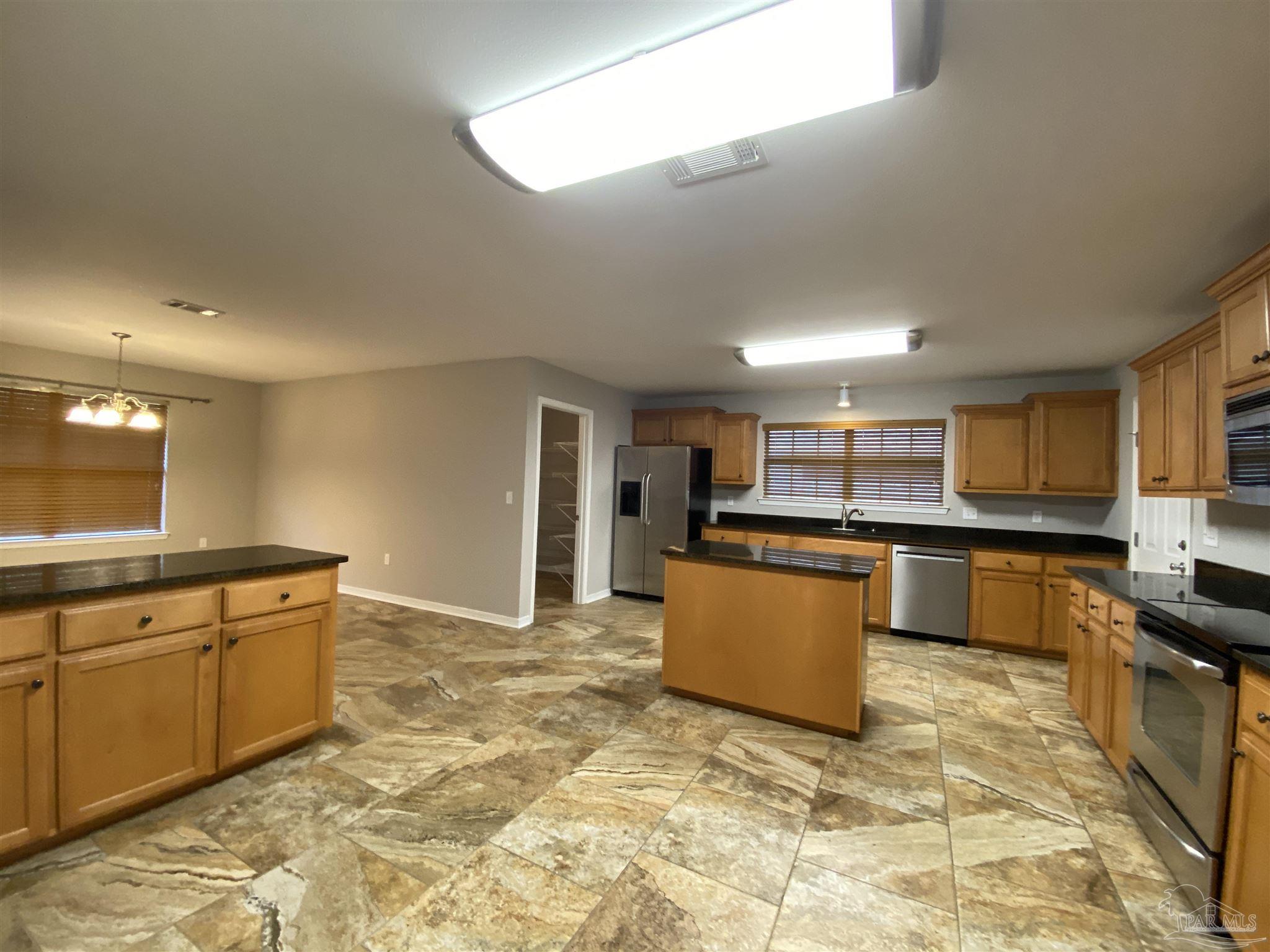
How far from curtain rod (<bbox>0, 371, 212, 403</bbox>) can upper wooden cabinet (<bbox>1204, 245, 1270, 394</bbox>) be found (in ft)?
26.1

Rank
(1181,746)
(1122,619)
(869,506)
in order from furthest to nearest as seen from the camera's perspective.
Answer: (869,506)
(1122,619)
(1181,746)

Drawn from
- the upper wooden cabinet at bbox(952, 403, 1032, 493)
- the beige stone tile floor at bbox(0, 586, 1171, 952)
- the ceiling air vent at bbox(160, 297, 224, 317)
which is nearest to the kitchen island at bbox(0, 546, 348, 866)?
the beige stone tile floor at bbox(0, 586, 1171, 952)

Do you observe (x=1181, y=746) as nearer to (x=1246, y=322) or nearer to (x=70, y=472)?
(x=1246, y=322)

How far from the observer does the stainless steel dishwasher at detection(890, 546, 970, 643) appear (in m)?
4.48

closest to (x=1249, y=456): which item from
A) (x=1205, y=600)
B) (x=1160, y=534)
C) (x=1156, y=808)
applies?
(x=1205, y=600)

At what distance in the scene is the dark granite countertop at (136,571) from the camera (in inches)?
68.4

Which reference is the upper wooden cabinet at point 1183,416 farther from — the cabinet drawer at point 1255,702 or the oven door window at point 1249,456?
the cabinet drawer at point 1255,702

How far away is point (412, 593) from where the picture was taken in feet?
16.8

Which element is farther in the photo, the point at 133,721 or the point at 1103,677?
the point at 1103,677

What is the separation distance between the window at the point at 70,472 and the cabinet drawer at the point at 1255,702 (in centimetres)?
764

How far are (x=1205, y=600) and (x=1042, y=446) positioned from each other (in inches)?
101

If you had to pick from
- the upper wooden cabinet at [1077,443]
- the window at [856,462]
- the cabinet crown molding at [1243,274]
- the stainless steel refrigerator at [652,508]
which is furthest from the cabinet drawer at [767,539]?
the cabinet crown molding at [1243,274]

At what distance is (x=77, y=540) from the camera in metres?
5.05

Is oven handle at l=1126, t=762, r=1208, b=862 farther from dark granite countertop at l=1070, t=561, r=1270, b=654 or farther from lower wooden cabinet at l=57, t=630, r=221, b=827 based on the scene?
lower wooden cabinet at l=57, t=630, r=221, b=827
